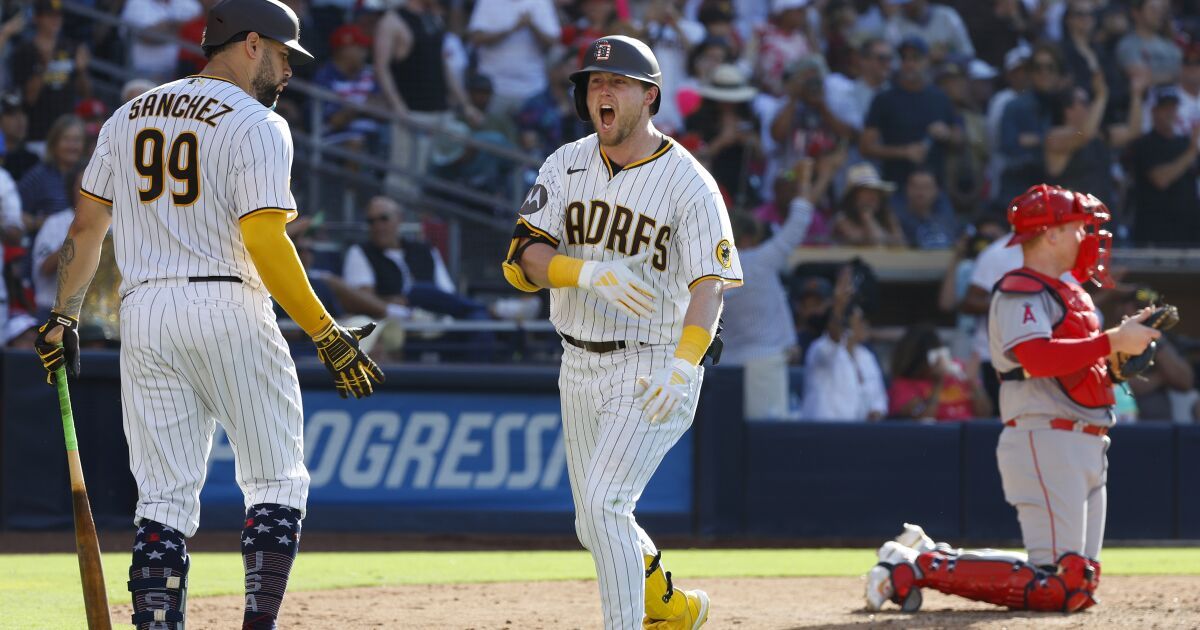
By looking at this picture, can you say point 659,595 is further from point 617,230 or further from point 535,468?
point 535,468

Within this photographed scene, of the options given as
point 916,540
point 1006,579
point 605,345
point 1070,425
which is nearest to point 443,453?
point 916,540

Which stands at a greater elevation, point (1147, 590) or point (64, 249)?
point (64, 249)

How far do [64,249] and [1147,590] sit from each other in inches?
198

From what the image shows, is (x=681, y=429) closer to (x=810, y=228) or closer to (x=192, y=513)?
(x=192, y=513)

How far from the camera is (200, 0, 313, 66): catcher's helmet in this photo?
4547 millimetres

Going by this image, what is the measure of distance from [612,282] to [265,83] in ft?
3.87

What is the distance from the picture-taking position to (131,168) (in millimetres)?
4473

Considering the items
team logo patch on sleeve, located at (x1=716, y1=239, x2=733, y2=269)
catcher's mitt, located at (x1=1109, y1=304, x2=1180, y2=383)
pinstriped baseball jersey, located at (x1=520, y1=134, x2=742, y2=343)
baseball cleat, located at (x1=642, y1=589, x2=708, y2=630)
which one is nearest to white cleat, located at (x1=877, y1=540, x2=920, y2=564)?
catcher's mitt, located at (x1=1109, y1=304, x2=1180, y2=383)

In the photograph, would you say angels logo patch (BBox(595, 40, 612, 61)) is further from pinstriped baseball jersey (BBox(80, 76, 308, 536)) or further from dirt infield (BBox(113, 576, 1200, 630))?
dirt infield (BBox(113, 576, 1200, 630))

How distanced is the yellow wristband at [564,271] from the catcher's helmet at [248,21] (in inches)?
39.3

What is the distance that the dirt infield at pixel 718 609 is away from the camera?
5.99 meters

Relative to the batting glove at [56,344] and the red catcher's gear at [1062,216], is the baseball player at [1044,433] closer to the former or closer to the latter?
the red catcher's gear at [1062,216]

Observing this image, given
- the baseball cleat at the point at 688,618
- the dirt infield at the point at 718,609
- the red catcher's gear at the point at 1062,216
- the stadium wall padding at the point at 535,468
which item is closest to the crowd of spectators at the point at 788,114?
the stadium wall padding at the point at 535,468

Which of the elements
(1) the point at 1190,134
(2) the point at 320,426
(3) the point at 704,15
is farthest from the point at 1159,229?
(2) the point at 320,426
